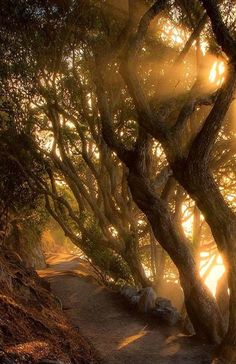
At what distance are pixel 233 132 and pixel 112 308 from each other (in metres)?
8.73

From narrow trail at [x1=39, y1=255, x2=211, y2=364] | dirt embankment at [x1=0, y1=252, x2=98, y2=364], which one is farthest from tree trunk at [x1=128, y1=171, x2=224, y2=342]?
dirt embankment at [x1=0, y1=252, x2=98, y2=364]

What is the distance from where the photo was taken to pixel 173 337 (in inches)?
460

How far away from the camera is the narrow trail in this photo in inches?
392

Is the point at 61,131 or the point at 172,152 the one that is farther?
the point at 61,131

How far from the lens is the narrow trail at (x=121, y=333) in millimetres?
9956

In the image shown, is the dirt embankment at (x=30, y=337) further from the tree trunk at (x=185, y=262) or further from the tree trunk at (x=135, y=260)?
the tree trunk at (x=135, y=260)

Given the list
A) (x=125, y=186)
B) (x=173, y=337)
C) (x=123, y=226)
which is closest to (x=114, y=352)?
(x=173, y=337)

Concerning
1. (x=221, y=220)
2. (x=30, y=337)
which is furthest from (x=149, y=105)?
(x=30, y=337)

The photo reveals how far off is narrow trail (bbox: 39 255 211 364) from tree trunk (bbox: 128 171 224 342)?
0.61 meters

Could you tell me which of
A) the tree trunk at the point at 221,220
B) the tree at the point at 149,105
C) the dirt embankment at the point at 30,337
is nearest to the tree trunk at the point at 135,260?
the tree at the point at 149,105

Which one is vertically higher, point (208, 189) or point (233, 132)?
point (233, 132)

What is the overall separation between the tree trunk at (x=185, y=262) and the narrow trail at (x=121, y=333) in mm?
606

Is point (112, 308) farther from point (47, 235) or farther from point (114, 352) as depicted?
point (47, 235)

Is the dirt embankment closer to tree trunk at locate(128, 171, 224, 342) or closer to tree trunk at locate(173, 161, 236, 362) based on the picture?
tree trunk at locate(128, 171, 224, 342)
